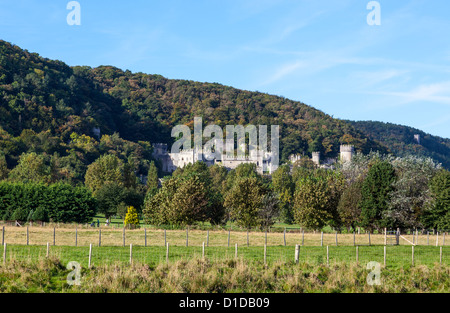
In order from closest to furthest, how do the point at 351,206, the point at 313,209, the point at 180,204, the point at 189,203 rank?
the point at 351,206 < the point at 180,204 < the point at 189,203 < the point at 313,209

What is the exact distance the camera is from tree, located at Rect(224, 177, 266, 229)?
210 feet

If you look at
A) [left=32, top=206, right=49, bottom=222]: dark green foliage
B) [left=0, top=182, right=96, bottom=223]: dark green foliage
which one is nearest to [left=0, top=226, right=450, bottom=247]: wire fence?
[left=32, top=206, right=49, bottom=222]: dark green foliage

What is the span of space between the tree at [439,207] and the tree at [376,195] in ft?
13.8

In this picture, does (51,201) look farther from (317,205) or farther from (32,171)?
(32,171)

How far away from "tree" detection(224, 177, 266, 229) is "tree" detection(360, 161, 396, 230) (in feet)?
42.9

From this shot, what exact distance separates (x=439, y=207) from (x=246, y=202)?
21.8 meters

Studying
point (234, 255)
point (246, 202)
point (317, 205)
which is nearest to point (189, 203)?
point (246, 202)

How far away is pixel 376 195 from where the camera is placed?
56844 mm

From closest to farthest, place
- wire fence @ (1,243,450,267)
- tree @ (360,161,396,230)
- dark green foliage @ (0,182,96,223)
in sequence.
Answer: wire fence @ (1,243,450,267) → tree @ (360,161,396,230) → dark green foliage @ (0,182,96,223)

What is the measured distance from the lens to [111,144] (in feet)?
600

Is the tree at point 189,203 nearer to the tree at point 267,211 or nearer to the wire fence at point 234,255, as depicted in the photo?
the tree at point 267,211

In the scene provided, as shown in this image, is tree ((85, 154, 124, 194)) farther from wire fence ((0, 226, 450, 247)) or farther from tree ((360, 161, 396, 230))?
wire fence ((0, 226, 450, 247))

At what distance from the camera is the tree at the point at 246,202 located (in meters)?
64.1
